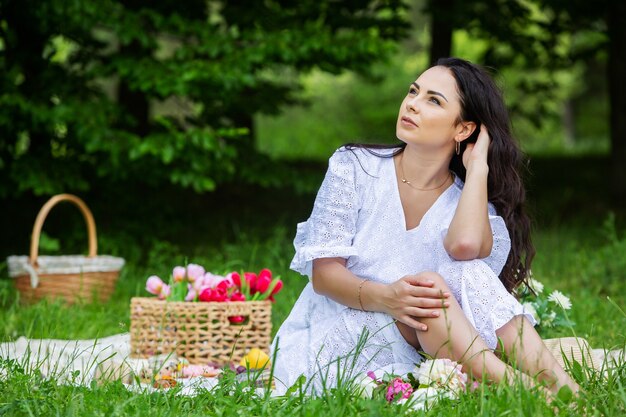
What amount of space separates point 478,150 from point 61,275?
2640 millimetres

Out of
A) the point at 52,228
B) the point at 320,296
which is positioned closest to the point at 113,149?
the point at 52,228

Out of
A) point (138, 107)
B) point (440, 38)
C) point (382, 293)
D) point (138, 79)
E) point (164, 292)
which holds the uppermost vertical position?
point (440, 38)

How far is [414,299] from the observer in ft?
9.32

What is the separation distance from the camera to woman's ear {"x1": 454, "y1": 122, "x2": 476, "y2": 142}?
127 inches

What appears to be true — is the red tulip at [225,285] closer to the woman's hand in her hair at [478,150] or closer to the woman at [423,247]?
the woman at [423,247]

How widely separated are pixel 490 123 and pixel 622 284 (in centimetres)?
256

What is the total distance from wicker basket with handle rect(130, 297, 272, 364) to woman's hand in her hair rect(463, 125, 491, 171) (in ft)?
3.75

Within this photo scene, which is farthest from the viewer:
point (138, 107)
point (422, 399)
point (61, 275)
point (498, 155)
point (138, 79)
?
point (138, 107)

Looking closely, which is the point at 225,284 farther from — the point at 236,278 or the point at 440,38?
the point at 440,38

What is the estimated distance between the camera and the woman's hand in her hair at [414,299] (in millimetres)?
2840

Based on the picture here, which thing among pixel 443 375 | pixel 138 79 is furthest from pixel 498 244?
pixel 138 79

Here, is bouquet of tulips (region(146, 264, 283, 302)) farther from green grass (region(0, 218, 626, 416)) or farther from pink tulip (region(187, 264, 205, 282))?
green grass (region(0, 218, 626, 416))

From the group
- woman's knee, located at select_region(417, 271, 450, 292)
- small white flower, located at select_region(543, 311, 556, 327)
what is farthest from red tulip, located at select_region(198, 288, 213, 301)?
small white flower, located at select_region(543, 311, 556, 327)

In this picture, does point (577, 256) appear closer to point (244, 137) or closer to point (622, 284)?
point (622, 284)
